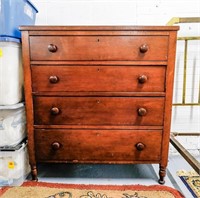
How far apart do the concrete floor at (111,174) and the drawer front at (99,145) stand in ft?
0.68

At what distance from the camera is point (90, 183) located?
1.33m

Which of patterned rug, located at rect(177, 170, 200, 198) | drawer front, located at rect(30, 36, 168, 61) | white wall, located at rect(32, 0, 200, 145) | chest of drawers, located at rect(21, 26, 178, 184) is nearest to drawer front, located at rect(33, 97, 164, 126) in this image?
chest of drawers, located at rect(21, 26, 178, 184)

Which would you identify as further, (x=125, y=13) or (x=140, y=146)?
(x=125, y=13)

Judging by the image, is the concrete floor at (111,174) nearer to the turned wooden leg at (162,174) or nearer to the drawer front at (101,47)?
the turned wooden leg at (162,174)

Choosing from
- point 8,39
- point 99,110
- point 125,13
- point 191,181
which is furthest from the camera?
point 125,13

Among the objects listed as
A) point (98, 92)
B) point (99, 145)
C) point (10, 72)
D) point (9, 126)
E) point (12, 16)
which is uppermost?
point (12, 16)

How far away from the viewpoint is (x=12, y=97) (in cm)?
119

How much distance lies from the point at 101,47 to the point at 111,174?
2.99 feet

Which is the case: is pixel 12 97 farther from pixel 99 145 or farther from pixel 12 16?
pixel 99 145

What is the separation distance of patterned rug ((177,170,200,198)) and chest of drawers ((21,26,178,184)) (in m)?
0.19

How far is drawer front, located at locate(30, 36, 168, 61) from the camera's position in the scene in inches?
44.9

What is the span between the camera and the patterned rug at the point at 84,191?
1180 mm

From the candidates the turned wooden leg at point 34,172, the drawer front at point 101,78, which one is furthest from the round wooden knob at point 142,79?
the turned wooden leg at point 34,172

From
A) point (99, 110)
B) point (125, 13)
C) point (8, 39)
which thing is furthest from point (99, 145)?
point (125, 13)
